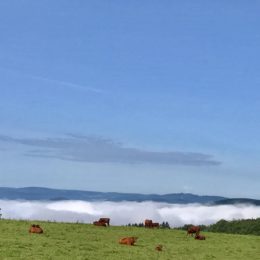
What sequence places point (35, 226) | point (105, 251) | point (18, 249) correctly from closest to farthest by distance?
point (18, 249) → point (105, 251) → point (35, 226)

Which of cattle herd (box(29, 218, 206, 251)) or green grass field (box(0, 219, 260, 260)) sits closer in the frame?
green grass field (box(0, 219, 260, 260))

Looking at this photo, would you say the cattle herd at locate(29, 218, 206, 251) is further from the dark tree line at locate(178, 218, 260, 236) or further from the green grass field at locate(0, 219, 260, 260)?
the dark tree line at locate(178, 218, 260, 236)

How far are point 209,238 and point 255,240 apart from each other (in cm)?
403

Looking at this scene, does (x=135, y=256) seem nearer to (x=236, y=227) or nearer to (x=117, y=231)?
(x=117, y=231)

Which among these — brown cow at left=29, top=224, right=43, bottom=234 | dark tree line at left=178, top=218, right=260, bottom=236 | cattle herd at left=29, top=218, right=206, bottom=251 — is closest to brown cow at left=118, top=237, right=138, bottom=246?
cattle herd at left=29, top=218, right=206, bottom=251

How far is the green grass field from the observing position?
36375mm

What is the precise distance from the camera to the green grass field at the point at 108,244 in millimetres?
36375

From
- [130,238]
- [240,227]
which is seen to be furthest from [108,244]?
[240,227]

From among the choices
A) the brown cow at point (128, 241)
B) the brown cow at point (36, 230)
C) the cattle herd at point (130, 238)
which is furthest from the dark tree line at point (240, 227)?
the brown cow at point (128, 241)

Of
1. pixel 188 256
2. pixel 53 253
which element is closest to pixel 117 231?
pixel 188 256

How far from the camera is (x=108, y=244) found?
4166cm

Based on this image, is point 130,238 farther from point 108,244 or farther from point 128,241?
point 108,244

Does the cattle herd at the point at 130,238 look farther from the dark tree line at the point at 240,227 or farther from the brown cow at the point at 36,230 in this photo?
the dark tree line at the point at 240,227

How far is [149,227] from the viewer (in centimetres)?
5369
